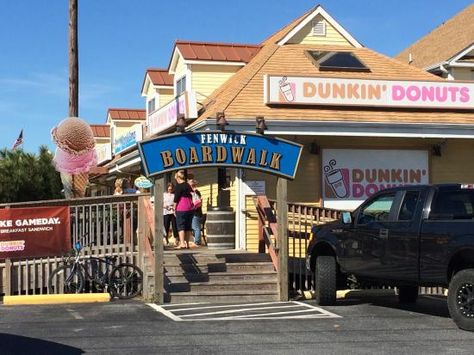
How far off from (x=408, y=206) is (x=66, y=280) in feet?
20.3

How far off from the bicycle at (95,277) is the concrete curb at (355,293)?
10.0 ft

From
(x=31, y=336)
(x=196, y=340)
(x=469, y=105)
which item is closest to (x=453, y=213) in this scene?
(x=196, y=340)

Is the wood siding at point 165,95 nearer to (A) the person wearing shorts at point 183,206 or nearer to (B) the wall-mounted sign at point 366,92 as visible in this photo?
(B) the wall-mounted sign at point 366,92

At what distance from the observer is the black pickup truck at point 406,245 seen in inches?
345

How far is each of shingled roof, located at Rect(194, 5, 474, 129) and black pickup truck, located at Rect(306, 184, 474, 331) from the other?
521 centimetres

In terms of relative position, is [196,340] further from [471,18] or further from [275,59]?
[471,18]

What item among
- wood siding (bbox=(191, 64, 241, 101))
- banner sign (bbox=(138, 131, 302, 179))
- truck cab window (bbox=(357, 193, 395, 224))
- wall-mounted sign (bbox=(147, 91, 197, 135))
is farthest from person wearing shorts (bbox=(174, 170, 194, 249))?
wood siding (bbox=(191, 64, 241, 101))

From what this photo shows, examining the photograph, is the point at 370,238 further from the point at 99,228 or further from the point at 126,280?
the point at 99,228

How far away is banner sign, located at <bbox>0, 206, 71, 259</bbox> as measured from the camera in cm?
1238

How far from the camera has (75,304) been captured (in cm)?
1137

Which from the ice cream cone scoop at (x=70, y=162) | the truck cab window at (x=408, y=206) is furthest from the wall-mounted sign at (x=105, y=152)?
the truck cab window at (x=408, y=206)

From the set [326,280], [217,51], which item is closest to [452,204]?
[326,280]

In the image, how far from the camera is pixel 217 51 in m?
20.4

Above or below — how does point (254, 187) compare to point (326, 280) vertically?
above
